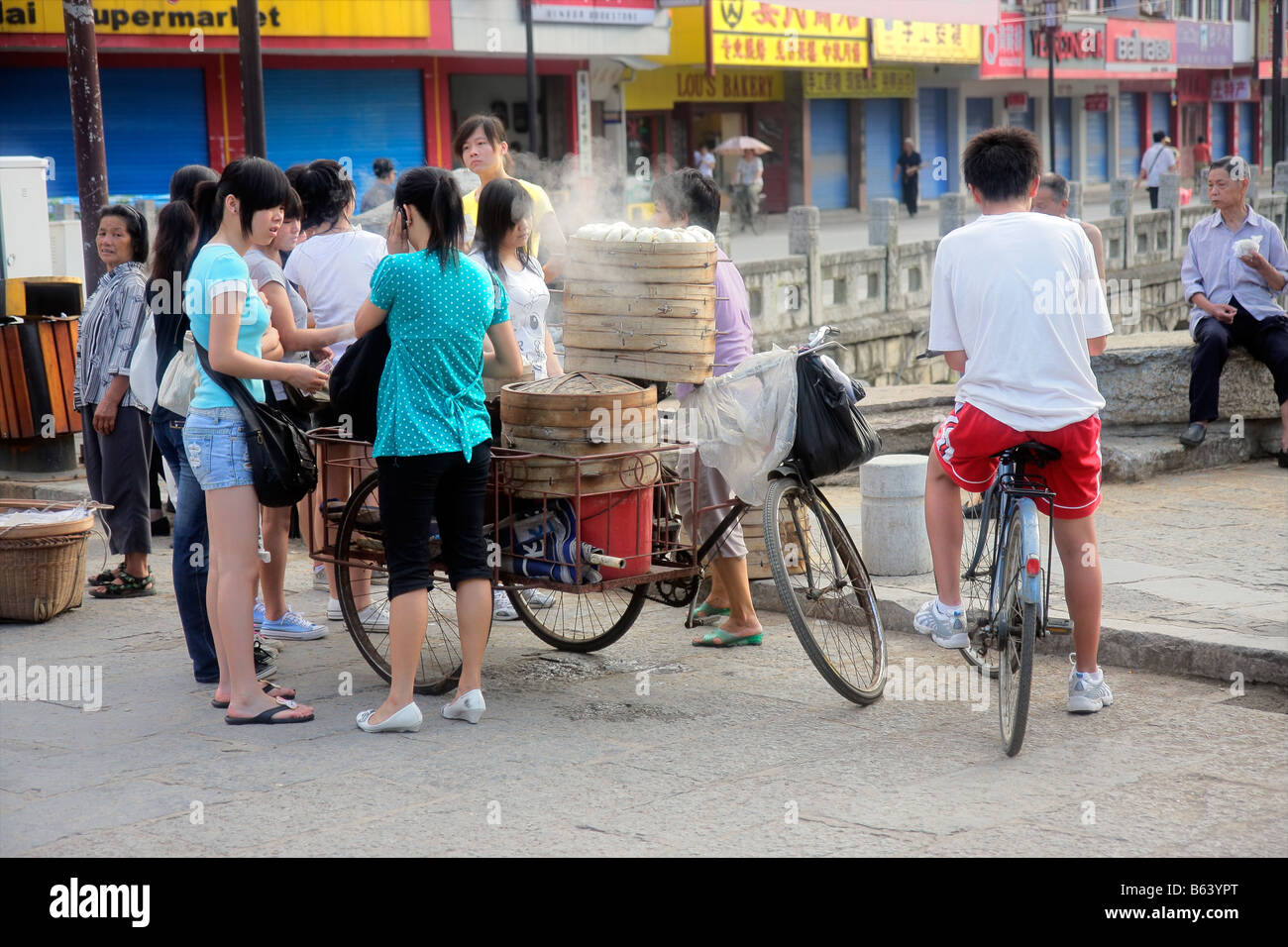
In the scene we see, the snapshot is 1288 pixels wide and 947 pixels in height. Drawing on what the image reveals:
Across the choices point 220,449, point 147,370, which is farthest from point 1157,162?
point 220,449

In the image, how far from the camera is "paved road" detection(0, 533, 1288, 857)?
3.90 meters

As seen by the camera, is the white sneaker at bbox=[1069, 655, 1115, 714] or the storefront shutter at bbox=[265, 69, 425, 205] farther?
the storefront shutter at bbox=[265, 69, 425, 205]

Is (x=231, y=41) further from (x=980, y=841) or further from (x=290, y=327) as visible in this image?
(x=980, y=841)

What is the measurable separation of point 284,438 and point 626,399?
1.21m

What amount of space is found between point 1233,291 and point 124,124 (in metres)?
17.7

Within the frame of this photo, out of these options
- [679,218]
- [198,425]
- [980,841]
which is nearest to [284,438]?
[198,425]

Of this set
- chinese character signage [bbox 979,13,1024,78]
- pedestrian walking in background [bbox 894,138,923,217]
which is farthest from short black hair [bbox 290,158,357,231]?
chinese character signage [bbox 979,13,1024,78]

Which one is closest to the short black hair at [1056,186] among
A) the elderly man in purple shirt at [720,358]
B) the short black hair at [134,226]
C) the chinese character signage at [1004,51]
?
the elderly man in purple shirt at [720,358]

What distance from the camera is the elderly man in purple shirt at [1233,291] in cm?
873

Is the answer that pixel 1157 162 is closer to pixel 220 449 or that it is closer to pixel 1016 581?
pixel 1016 581

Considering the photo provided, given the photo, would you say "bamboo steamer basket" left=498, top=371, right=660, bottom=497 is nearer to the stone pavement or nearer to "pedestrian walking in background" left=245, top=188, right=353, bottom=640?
"pedestrian walking in background" left=245, top=188, right=353, bottom=640

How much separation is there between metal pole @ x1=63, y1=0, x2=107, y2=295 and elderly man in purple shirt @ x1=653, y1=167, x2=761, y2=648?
5.54 m

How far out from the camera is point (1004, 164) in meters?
4.73
